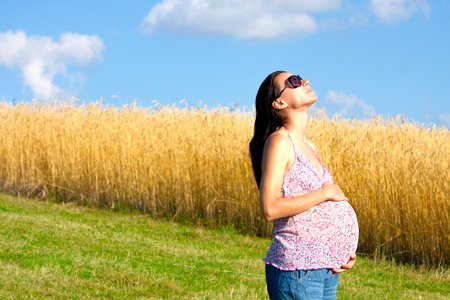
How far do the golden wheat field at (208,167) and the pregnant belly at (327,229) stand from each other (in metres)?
4.79

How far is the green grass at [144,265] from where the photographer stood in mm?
5094

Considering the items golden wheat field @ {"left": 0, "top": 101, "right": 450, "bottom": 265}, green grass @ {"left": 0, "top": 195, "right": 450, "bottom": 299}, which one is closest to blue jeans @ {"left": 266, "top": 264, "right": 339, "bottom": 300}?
green grass @ {"left": 0, "top": 195, "right": 450, "bottom": 299}

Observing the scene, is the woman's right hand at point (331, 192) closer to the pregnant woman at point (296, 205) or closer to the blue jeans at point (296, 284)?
the pregnant woman at point (296, 205)

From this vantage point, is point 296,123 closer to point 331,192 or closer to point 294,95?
point 294,95

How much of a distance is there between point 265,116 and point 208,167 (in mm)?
6283

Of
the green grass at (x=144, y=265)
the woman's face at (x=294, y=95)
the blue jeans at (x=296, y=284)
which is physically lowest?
the green grass at (x=144, y=265)

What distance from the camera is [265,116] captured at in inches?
89.1

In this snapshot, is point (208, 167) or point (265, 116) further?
point (208, 167)

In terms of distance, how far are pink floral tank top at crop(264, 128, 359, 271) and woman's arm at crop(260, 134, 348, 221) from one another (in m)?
0.05

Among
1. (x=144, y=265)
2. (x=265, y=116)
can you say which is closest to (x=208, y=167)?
(x=144, y=265)

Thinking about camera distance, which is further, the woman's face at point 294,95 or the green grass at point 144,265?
the green grass at point 144,265

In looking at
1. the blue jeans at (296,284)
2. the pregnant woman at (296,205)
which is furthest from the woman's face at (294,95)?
the blue jeans at (296,284)

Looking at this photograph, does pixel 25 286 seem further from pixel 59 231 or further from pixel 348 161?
pixel 348 161

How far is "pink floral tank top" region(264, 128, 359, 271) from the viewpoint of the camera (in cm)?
207
